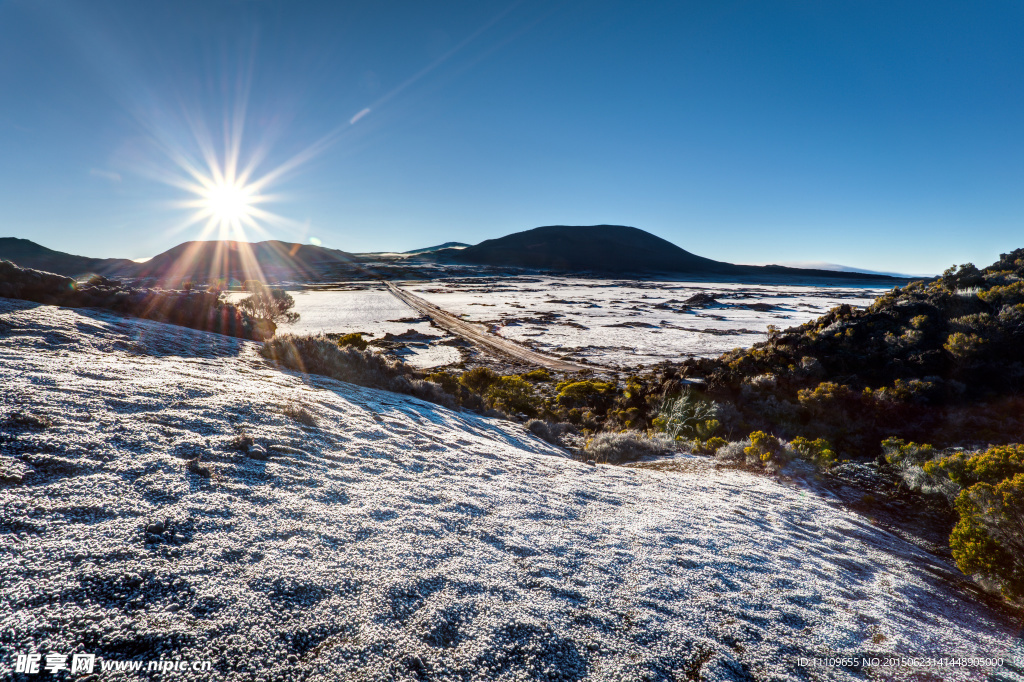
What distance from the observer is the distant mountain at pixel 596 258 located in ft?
454

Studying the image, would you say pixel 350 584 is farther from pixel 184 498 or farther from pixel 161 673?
pixel 184 498

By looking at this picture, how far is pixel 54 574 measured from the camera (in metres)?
2.27

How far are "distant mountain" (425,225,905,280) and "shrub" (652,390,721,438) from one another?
401 ft

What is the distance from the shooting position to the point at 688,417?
10.2 m

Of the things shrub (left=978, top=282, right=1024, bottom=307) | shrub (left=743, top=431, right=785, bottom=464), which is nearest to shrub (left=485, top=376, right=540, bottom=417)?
shrub (left=743, top=431, right=785, bottom=464)

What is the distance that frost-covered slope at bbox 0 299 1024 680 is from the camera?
7.51ft

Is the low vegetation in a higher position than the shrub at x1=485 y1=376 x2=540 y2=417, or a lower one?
higher

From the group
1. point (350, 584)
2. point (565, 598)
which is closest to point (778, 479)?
point (565, 598)

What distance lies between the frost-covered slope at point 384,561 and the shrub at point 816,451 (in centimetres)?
178

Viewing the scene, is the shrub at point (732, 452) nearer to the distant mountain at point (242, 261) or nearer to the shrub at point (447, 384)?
the shrub at point (447, 384)

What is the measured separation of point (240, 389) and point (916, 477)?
1065cm

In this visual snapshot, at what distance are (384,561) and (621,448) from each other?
249 inches

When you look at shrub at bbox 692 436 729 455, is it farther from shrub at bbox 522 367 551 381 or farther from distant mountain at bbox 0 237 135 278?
distant mountain at bbox 0 237 135 278

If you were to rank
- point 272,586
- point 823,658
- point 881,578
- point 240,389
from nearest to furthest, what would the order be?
point 272,586 → point 823,658 → point 881,578 → point 240,389
